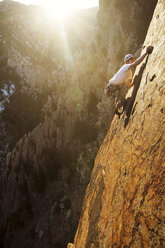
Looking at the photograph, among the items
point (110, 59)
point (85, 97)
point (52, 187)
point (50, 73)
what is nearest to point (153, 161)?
point (110, 59)

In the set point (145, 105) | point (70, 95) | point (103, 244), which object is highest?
point (70, 95)

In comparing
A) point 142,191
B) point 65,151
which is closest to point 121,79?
point 142,191

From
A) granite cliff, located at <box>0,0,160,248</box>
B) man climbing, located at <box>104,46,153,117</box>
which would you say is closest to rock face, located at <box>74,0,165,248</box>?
man climbing, located at <box>104,46,153,117</box>

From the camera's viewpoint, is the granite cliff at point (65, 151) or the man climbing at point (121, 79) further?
the granite cliff at point (65, 151)

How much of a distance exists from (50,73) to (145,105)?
45470 millimetres

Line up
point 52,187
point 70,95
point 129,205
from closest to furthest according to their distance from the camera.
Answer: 1. point 129,205
2. point 52,187
3. point 70,95

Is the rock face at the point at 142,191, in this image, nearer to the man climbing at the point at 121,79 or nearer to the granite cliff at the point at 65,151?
the man climbing at the point at 121,79

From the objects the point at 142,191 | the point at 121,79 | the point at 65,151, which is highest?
the point at 65,151

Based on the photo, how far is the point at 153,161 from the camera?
195 centimetres

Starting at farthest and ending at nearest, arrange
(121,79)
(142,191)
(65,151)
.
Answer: (65,151)
(121,79)
(142,191)

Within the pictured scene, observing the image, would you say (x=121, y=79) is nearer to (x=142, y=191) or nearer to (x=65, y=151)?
(x=142, y=191)

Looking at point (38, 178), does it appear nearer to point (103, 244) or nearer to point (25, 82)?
point (103, 244)

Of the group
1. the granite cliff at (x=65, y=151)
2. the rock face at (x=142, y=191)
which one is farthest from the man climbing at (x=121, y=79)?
the granite cliff at (x=65, y=151)

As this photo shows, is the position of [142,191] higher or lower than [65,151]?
lower
